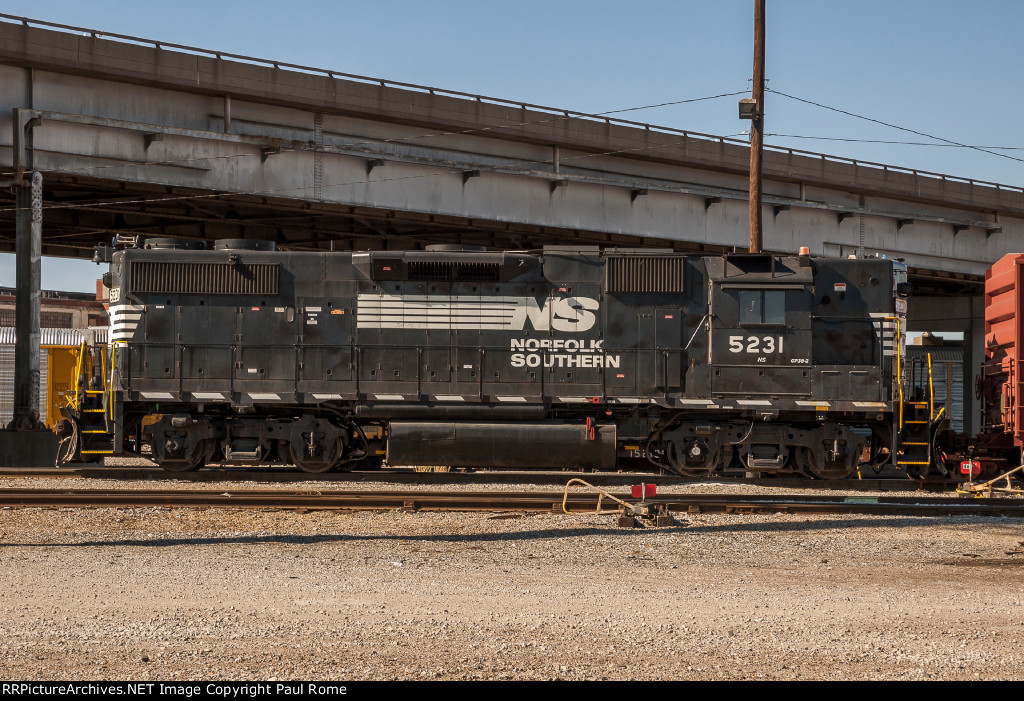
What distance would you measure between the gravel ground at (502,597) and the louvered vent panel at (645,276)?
17.3ft

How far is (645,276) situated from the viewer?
54.2ft

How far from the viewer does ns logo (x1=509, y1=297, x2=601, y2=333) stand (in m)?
16.6

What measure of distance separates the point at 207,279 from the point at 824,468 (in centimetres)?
1081

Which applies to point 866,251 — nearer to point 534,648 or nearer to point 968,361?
point 968,361

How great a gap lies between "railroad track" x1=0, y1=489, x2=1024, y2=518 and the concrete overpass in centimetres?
647

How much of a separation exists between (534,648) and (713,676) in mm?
1129

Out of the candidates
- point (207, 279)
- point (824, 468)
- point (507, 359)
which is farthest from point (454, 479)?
point (824, 468)

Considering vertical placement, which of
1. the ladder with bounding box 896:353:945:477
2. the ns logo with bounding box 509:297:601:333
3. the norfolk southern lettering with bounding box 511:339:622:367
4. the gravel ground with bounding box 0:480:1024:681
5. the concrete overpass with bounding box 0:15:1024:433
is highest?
the concrete overpass with bounding box 0:15:1024:433

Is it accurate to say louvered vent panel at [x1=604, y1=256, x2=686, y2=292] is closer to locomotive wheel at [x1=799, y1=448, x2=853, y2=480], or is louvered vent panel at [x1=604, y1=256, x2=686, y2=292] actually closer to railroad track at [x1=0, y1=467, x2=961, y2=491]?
railroad track at [x1=0, y1=467, x2=961, y2=491]

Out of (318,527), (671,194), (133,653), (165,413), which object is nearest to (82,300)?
(671,194)

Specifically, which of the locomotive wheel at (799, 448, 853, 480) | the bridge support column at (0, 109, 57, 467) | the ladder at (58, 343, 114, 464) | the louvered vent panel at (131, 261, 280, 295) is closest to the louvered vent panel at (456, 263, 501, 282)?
the louvered vent panel at (131, 261, 280, 295)

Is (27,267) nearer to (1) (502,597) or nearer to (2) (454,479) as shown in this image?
(2) (454,479)

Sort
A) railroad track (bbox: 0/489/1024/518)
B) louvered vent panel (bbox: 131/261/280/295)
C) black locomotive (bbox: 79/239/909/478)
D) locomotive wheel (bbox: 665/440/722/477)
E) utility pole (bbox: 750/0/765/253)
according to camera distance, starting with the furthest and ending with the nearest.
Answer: utility pole (bbox: 750/0/765/253) < louvered vent panel (bbox: 131/261/280/295) < locomotive wheel (bbox: 665/440/722/477) < black locomotive (bbox: 79/239/909/478) < railroad track (bbox: 0/489/1024/518)

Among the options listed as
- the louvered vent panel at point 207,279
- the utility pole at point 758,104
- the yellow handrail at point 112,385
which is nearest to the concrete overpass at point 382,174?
the louvered vent panel at point 207,279
